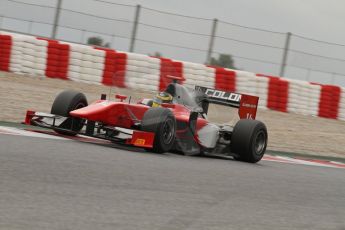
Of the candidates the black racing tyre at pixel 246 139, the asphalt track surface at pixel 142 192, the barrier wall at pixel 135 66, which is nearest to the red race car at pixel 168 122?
the black racing tyre at pixel 246 139

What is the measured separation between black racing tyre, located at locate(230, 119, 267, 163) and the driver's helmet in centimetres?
96

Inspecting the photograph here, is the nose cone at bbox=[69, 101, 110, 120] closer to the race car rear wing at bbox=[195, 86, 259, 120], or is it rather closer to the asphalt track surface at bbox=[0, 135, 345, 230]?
the asphalt track surface at bbox=[0, 135, 345, 230]

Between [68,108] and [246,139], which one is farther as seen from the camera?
[246,139]

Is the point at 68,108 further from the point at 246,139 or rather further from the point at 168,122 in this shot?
the point at 246,139

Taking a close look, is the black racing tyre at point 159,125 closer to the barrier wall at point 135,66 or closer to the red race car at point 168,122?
the red race car at point 168,122

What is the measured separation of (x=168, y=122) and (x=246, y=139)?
1465 millimetres

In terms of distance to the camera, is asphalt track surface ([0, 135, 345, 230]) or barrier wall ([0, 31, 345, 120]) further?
barrier wall ([0, 31, 345, 120])

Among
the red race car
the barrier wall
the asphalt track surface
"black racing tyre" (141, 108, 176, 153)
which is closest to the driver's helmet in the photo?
the red race car

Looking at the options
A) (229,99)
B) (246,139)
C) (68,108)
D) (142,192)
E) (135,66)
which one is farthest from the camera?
(135,66)

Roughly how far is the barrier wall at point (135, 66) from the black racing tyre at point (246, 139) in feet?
15.3

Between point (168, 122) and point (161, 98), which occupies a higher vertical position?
point (161, 98)

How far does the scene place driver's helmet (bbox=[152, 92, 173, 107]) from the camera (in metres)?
9.61

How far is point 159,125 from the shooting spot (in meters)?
8.62

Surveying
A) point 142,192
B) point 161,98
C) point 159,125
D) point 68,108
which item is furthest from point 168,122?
point 142,192
